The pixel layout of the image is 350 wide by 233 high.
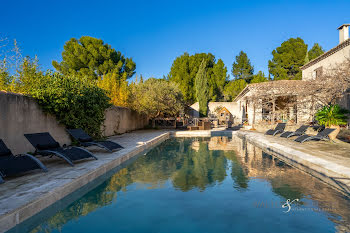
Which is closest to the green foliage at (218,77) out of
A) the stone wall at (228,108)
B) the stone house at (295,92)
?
the stone wall at (228,108)

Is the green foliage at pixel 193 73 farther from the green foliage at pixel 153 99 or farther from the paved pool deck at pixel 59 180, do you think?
the paved pool deck at pixel 59 180

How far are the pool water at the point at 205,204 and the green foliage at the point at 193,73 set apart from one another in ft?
93.4

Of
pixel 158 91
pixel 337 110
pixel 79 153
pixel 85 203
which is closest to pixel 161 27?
pixel 158 91

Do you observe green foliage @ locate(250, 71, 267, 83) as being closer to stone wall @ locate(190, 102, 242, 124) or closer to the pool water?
stone wall @ locate(190, 102, 242, 124)

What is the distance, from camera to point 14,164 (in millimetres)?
3959

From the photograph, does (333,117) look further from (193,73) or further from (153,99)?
(193,73)

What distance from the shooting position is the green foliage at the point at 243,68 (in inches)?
1529

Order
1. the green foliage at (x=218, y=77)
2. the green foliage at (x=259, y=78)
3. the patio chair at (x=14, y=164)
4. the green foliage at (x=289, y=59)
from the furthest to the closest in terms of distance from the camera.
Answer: the green foliage at (x=218, y=77), the green foliage at (x=259, y=78), the green foliage at (x=289, y=59), the patio chair at (x=14, y=164)

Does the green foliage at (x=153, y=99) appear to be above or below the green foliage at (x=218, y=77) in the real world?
below

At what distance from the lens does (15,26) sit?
55.8 ft

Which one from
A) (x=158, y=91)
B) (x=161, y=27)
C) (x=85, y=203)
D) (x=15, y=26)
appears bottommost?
(x=85, y=203)

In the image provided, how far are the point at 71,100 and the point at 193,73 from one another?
2781 cm

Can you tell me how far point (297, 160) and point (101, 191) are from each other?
4868mm

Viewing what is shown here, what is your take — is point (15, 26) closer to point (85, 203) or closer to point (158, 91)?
point (158, 91)
